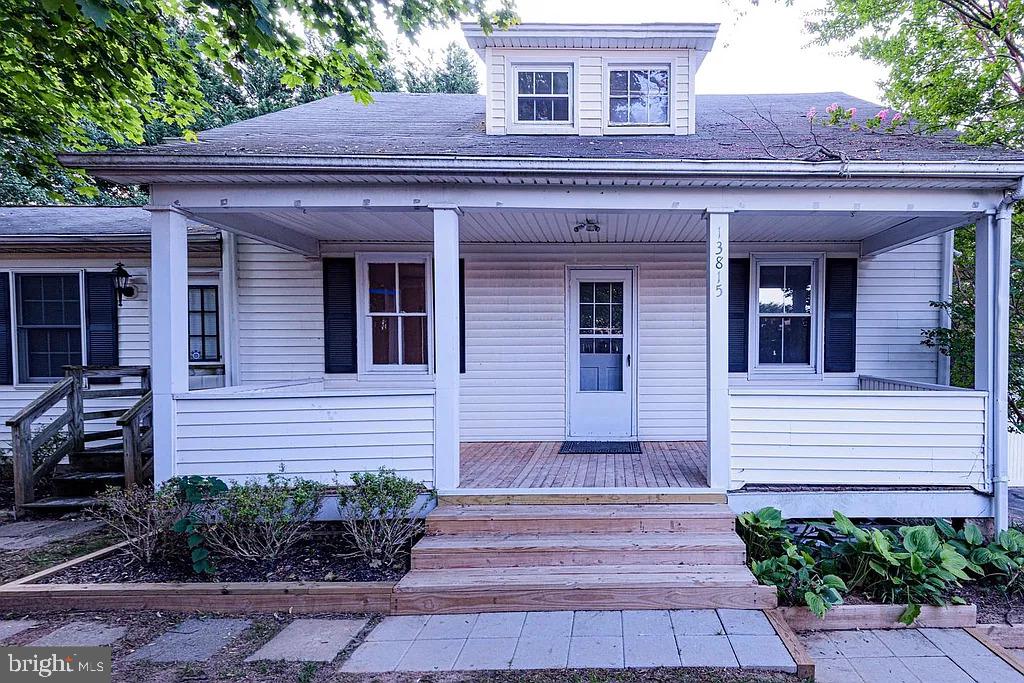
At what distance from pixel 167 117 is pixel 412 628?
21.6 ft

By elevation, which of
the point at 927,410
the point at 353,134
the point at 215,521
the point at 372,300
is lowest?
the point at 215,521

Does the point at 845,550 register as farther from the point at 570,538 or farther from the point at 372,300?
the point at 372,300

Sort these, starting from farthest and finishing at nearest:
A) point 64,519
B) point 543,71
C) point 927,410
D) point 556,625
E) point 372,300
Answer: point 372,300
point 543,71
point 64,519
point 927,410
point 556,625

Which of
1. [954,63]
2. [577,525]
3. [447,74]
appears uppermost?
[447,74]

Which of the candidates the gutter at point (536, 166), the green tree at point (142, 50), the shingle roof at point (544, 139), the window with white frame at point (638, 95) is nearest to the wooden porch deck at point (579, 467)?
the gutter at point (536, 166)

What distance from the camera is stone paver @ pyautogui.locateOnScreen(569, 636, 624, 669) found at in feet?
9.51

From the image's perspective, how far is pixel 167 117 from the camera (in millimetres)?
6625

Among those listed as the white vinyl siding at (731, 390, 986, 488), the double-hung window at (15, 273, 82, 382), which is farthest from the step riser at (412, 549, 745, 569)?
the double-hung window at (15, 273, 82, 382)

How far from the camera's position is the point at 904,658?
316cm

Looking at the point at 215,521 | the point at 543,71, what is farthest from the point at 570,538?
the point at 543,71

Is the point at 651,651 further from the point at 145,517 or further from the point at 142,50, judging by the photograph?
the point at 142,50

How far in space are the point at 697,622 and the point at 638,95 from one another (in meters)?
5.30

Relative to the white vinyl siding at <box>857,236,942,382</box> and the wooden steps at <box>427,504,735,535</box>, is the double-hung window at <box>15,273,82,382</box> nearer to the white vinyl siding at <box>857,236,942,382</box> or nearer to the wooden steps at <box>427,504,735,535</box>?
the wooden steps at <box>427,504,735,535</box>

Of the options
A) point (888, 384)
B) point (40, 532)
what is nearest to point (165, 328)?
point (40, 532)
